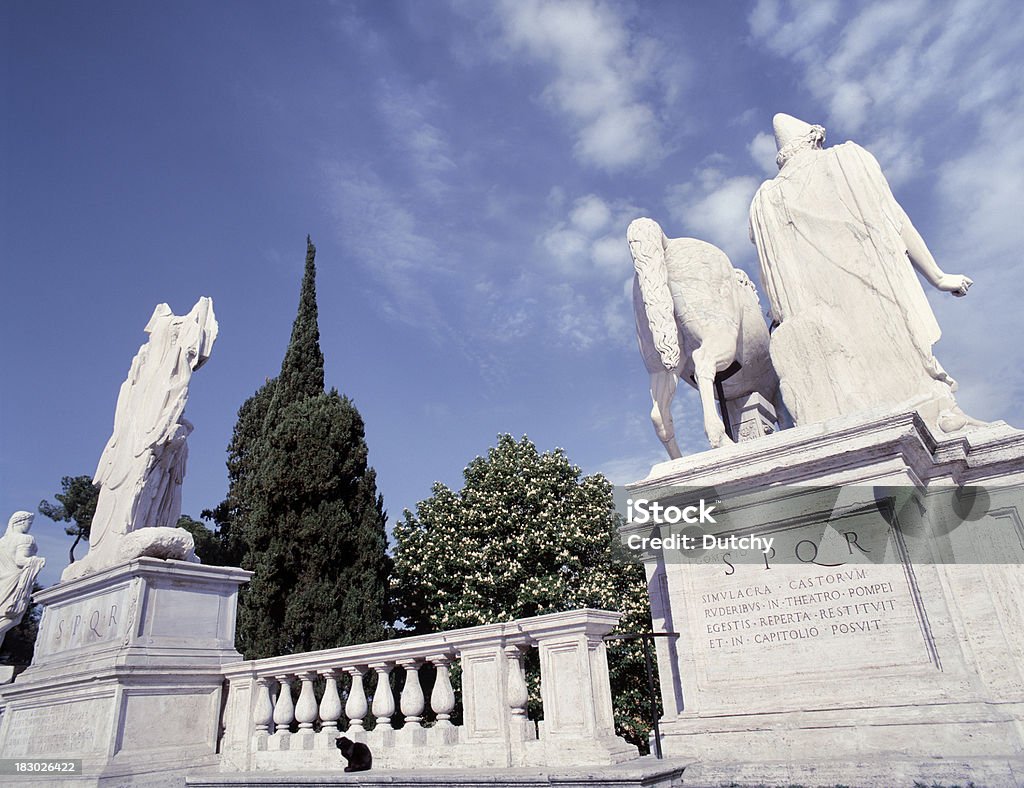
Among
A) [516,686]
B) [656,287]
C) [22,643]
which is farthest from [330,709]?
[22,643]

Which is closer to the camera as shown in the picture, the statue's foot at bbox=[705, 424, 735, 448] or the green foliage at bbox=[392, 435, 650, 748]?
the statue's foot at bbox=[705, 424, 735, 448]

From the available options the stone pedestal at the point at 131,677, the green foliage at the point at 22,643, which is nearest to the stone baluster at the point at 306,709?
the stone pedestal at the point at 131,677

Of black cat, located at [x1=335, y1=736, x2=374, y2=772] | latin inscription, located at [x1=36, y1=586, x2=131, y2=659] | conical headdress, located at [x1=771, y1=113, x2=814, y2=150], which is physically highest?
conical headdress, located at [x1=771, y1=113, x2=814, y2=150]

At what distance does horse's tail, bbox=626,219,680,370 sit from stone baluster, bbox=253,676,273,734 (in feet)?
16.1

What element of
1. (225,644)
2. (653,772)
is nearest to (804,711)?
(653,772)

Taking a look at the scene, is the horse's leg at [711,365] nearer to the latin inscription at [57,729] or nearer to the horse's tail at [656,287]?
the horse's tail at [656,287]

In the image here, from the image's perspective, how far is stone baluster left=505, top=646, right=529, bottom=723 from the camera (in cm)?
505

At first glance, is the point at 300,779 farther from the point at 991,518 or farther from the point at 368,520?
the point at 368,520

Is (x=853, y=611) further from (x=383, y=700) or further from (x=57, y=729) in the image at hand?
(x=57, y=729)

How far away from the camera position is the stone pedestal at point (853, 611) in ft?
13.6

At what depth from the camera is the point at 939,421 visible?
5559 millimetres

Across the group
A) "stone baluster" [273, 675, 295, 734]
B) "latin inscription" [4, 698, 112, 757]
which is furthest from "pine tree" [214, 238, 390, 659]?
"stone baluster" [273, 675, 295, 734]

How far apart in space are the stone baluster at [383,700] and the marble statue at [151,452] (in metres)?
3.07

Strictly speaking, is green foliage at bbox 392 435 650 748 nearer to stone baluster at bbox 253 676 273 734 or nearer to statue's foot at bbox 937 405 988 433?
stone baluster at bbox 253 676 273 734
